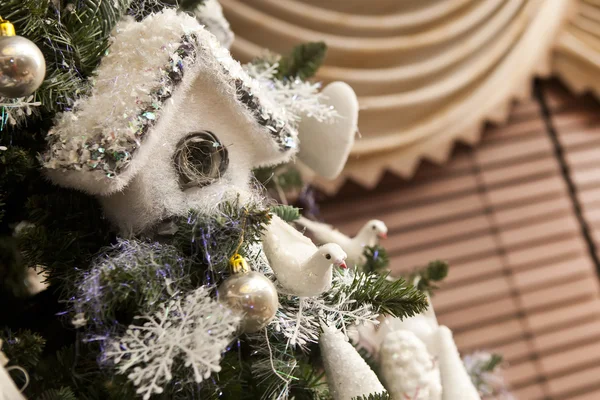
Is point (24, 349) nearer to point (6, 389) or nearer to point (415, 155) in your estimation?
point (6, 389)

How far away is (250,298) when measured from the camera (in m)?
0.42

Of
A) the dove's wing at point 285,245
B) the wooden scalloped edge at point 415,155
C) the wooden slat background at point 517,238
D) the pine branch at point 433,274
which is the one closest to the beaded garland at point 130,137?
the dove's wing at point 285,245

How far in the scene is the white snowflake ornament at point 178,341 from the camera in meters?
0.38

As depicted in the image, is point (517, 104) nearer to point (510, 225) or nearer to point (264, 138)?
point (510, 225)

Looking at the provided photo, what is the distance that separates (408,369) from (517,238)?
909 millimetres

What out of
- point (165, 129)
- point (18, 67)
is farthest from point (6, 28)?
point (165, 129)

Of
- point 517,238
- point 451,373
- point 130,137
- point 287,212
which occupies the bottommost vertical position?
point 517,238

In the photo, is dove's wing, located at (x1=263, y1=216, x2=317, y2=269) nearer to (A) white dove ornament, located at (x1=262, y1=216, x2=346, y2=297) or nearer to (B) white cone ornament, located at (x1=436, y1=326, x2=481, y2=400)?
(A) white dove ornament, located at (x1=262, y1=216, x2=346, y2=297)

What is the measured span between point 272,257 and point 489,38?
3.35ft

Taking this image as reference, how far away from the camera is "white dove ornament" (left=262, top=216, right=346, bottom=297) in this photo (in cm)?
45

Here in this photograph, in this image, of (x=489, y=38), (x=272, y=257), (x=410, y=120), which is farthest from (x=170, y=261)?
(x=489, y=38)

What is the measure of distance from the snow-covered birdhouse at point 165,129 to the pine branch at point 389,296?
0.15 m

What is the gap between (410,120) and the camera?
1256 millimetres

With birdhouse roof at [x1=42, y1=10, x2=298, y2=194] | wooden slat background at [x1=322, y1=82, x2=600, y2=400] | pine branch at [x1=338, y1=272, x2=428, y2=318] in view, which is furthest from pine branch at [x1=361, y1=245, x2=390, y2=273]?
wooden slat background at [x1=322, y1=82, x2=600, y2=400]
